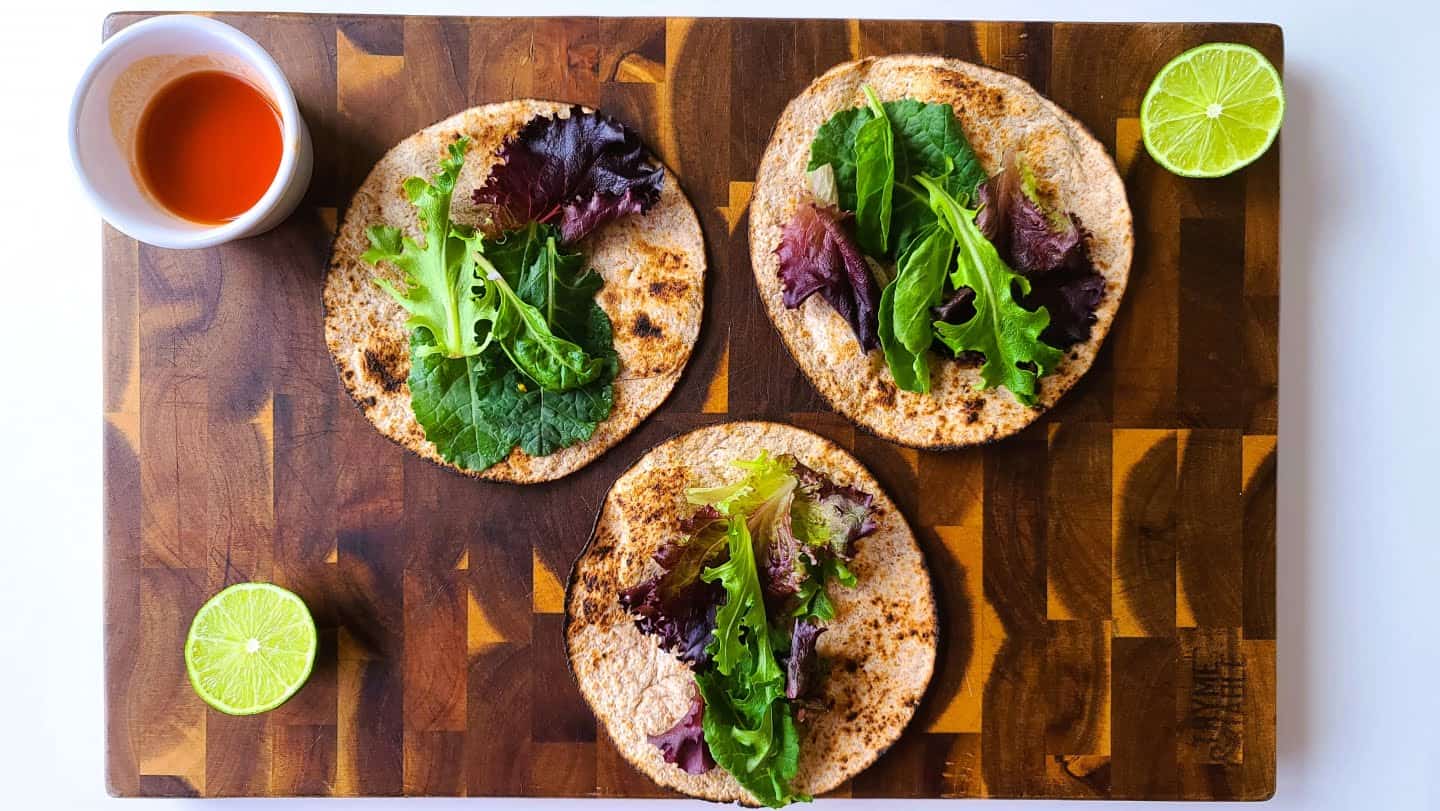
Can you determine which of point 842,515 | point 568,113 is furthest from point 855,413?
point 568,113

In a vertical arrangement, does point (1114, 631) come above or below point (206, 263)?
below

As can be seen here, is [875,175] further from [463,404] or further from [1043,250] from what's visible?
[463,404]

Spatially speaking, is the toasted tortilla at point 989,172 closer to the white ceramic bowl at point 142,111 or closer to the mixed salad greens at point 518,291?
the mixed salad greens at point 518,291

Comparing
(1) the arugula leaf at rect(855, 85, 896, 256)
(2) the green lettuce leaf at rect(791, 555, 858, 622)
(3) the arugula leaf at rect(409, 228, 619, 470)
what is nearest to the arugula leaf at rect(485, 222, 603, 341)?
(3) the arugula leaf at rect(409, 228, 619, 470)

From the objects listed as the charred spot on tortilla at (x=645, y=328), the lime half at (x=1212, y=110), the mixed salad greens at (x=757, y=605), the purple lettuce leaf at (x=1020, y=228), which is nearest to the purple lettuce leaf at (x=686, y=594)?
the mixed salad greens at (x=757, y=605)

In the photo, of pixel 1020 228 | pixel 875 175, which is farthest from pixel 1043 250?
pixel 875 175

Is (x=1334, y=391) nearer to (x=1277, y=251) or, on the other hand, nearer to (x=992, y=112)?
(x=1277, y=251)
